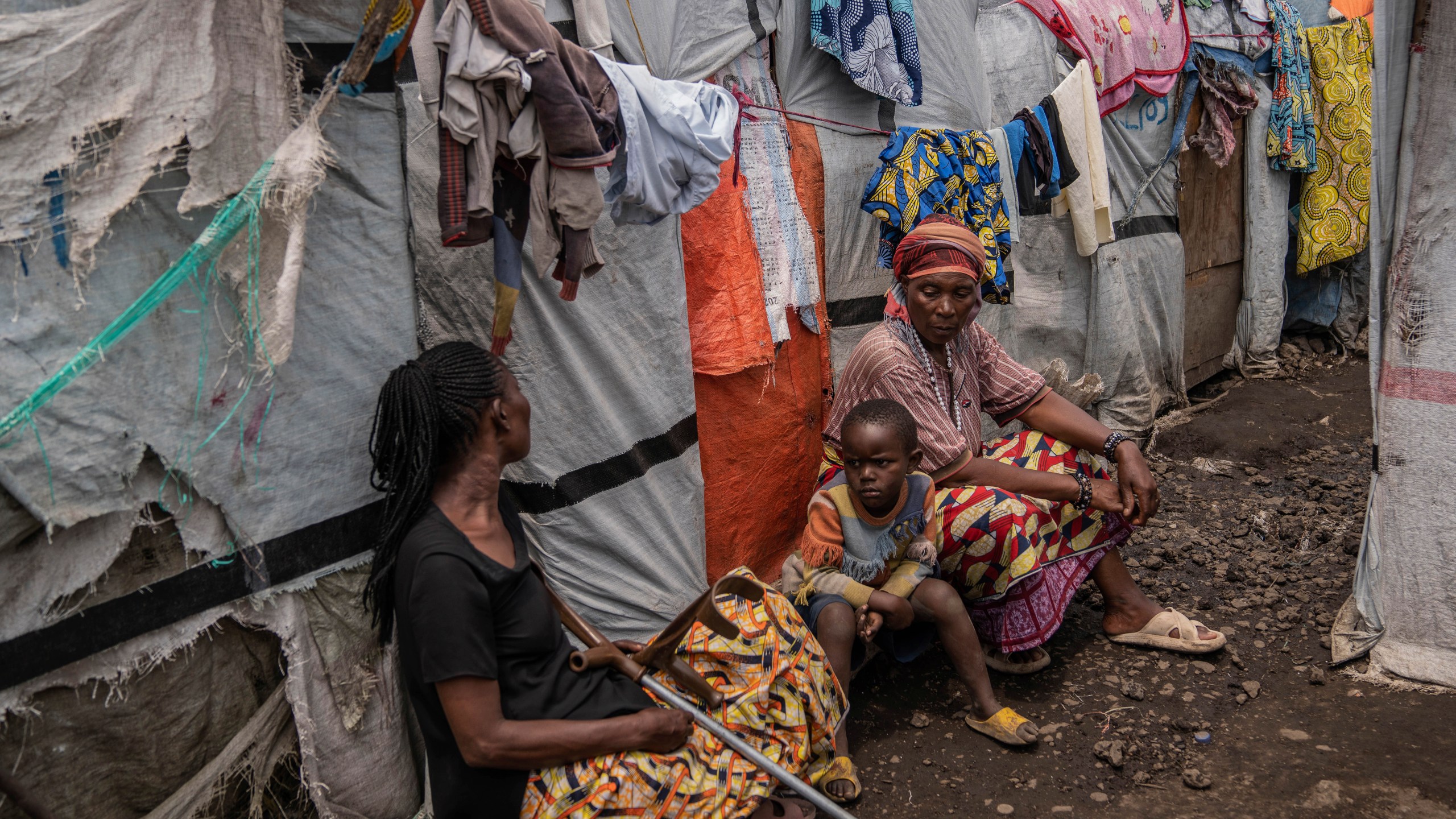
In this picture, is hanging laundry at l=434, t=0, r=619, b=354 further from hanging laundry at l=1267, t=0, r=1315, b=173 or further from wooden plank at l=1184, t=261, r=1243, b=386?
hanging laundry at l=1267, t=0, r=1315, b=173

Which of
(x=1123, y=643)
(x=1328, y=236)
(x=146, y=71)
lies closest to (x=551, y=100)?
(x=146, y=71)

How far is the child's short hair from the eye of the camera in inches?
121

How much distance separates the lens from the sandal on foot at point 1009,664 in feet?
11.8

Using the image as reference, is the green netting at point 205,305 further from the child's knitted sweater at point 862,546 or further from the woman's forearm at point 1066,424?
the woman's forearm at point 1066,424

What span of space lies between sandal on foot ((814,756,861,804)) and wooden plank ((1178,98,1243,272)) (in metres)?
5.98

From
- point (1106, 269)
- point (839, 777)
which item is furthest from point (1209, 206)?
point (839, 777)

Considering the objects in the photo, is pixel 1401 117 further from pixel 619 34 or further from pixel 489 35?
pixel 489 35

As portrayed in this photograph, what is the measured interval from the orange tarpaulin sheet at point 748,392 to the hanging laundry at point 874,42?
0.36 m

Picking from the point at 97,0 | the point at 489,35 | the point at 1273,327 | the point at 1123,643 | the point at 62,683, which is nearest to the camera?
the point at 97,0

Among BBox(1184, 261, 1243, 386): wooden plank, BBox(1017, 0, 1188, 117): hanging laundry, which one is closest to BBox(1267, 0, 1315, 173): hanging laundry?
BBox(1184, 261, 1243, 386): wooden plank

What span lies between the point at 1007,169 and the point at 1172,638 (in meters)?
2.73

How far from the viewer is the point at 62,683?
1.90 m

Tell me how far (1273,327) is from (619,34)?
7.41 m

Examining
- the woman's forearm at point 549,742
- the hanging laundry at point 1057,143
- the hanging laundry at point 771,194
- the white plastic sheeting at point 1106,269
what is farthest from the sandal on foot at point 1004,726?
the hanging laundry at point 1057,143
